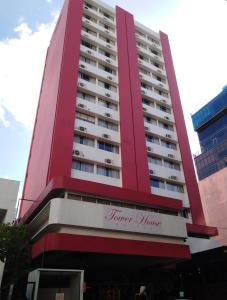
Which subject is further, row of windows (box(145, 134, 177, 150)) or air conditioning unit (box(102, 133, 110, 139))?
row of windows (box(145, 134, 177, 150))

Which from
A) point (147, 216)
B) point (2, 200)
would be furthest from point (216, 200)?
point (2, 200)

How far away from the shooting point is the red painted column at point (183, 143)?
33.2 meters

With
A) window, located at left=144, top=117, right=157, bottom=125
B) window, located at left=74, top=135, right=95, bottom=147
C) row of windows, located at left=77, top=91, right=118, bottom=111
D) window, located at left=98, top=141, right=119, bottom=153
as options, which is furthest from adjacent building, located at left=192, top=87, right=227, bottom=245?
window, located at left=74, top=135, right=95, bottom=147

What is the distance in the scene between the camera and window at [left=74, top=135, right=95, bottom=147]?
98.8 ft

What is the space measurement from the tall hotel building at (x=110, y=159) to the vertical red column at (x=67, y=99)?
0.11 meters

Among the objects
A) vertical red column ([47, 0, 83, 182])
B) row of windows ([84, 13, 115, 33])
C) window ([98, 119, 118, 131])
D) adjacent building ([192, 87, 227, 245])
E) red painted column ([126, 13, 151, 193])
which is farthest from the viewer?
adjacent building ([192, 87, 227, 245])

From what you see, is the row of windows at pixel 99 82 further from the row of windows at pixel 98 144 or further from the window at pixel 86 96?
the row of windows at pixel 98 144

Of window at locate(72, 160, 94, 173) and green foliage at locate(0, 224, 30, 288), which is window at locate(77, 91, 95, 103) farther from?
green foliage at locate(0, 224, 30, 288)

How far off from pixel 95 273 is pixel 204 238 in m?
12.5

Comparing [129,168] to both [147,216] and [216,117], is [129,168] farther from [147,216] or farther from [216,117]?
[216,117]

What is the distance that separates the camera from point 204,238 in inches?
1227

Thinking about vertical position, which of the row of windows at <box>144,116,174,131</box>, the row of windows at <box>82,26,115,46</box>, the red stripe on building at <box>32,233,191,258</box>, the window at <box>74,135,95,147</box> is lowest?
the red stripe on building at <box>32,233,191,258</box>

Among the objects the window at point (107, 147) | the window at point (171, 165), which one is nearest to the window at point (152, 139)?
the window at point (171, 165)

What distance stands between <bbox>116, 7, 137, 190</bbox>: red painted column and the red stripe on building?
7.64 m
